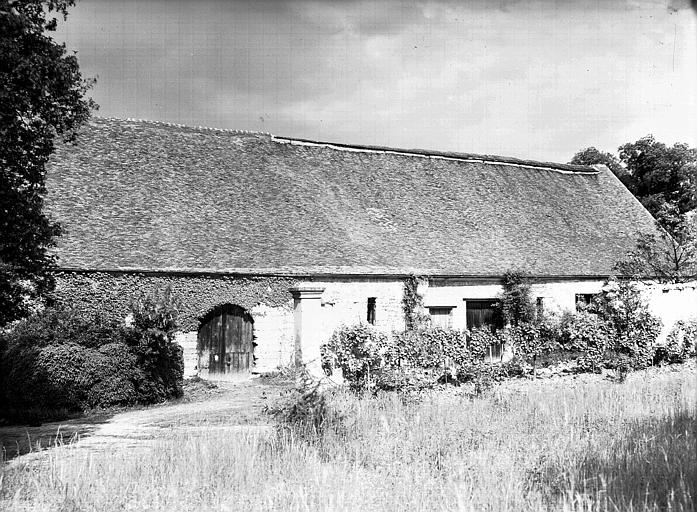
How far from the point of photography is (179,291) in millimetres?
17734

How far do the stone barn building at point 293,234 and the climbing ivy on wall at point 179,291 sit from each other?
0.13 ft

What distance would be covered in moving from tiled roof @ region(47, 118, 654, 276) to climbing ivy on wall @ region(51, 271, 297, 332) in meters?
0.35

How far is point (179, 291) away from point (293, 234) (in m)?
4.57

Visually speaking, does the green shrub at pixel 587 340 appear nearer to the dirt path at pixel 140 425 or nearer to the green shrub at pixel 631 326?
the green shrub at pixel 631 326

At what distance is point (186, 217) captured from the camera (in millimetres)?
19828

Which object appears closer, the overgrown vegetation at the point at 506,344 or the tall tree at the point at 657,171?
the overgrown vegetation at the point at 506,344

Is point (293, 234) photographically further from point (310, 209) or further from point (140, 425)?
point (140, 425)

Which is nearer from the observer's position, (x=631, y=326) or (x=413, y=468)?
(x=413, y=468)

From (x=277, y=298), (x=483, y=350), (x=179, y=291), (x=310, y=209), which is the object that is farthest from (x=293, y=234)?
(x=483, y=350)

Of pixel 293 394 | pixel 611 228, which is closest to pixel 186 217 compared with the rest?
pixel 293 394

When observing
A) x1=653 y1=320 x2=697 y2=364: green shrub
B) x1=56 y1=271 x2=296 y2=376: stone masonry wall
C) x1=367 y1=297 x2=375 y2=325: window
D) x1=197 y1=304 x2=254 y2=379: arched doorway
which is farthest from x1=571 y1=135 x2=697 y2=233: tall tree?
x1=197 y1=304 x2=254 y2=379: arched doorway

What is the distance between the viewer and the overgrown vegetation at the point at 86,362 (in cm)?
1344

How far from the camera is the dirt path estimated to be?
1009cm

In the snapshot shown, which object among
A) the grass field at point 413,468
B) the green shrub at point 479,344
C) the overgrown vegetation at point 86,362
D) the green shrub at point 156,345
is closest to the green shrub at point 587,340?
the green shrub at point 479,344
